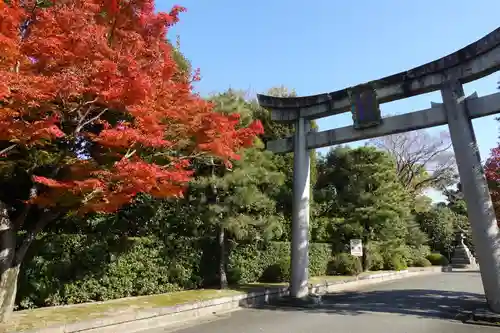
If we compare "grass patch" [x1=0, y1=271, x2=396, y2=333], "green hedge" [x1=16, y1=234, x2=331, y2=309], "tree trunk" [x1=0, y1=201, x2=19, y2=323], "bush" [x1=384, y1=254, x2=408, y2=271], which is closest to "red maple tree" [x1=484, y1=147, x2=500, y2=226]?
"green hedge" [x1=16, y1=234, x2=331, y2=309]

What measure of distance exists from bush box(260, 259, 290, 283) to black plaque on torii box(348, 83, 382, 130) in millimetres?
7338

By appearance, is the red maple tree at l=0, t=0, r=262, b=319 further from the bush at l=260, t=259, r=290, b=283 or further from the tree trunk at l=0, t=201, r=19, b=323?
the bush at l=260, t=259, r=290, b=283

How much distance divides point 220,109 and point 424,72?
6.22 m

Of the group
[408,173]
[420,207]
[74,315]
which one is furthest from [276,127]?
[408,173]

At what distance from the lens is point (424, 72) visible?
10.2 meters

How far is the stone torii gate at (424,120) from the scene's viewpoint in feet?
29.2

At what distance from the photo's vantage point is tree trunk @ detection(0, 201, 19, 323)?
23.4ft

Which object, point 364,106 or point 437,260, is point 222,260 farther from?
point 437,260

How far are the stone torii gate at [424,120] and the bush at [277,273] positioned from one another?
4.02 metres

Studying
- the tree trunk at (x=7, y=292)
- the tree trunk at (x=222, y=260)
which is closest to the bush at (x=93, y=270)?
the tree trunk at (x=222, y=260)

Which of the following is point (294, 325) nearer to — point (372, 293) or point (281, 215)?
point (372, 293)

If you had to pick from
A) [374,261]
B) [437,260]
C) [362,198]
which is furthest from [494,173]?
[437,260]

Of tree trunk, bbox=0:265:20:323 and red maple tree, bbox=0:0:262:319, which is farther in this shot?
tree trunk, bbox=0:265:20:323

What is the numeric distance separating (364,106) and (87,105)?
763cm
